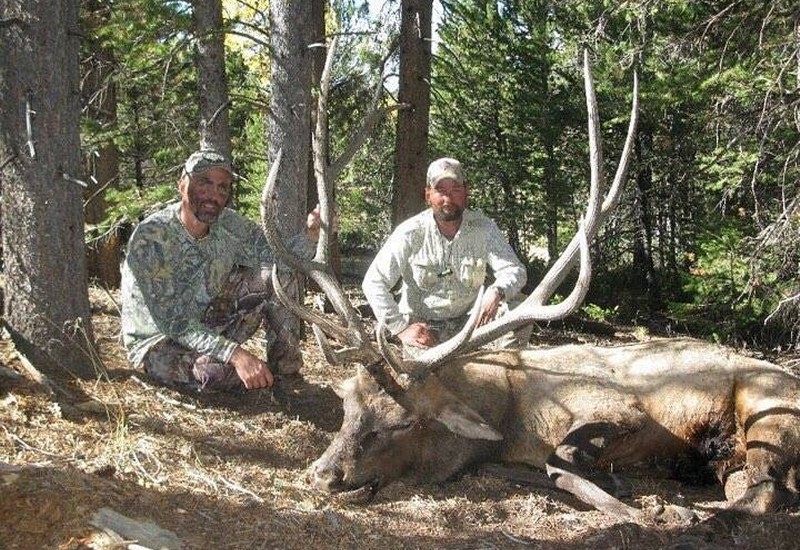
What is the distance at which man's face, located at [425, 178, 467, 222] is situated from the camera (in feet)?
20.0

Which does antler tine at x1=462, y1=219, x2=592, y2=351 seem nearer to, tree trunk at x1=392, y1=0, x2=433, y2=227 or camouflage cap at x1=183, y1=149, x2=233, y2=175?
camouflage cap at x1=183, y1=149, x2=233, y2=175

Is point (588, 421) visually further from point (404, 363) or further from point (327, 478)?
point (327, 478)

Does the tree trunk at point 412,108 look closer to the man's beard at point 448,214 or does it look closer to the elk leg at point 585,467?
the man's beard at point 448,214

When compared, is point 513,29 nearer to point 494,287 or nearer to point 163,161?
point 163,161

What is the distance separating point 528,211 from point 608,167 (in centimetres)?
227

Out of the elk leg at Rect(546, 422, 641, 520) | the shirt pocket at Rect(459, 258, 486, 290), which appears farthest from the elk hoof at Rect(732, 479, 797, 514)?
the shirt pocket at Rect(459, 258, 486, 290)

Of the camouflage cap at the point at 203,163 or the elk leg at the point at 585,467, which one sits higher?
the camouflage cap at the point at 203,163

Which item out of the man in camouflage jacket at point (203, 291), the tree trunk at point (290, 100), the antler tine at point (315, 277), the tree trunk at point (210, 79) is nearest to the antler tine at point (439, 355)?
the antler tine at point (315, 277)

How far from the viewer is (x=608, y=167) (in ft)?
49.6

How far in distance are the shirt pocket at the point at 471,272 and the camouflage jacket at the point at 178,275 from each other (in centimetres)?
133

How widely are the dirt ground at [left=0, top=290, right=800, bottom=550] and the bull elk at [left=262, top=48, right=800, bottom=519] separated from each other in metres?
0.18

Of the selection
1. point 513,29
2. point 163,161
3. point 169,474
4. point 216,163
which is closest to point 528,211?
point 513,29

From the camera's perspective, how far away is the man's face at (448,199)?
20.0 feet

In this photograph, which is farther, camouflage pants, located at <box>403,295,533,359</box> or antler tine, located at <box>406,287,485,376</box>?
camouflage pants, located at <box>403,295,533,359</box>
